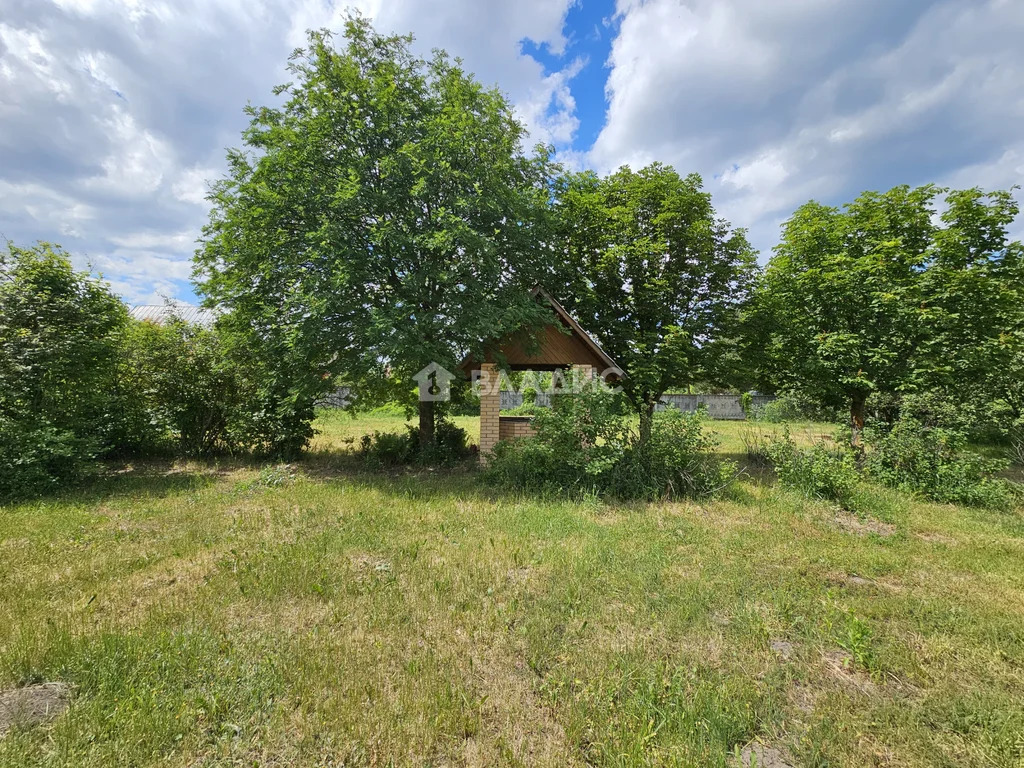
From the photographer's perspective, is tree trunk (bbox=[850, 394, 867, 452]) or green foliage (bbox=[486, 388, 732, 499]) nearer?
green foliage (bbox=[486, 388, 732, 499])

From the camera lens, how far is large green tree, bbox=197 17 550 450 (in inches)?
304

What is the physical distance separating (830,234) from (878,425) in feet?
15.3

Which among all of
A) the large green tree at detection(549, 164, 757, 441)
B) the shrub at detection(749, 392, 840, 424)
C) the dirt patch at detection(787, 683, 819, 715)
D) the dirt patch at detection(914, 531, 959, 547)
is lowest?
the dirt patch at detection(914, 531, 959, 547)

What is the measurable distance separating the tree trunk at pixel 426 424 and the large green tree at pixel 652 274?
15.3 ft

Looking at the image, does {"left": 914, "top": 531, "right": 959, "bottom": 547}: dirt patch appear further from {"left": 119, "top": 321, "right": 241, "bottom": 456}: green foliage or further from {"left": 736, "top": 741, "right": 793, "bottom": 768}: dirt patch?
{"left": 119, "top": 321, "right": 241, "bottom": 456}: green foliage

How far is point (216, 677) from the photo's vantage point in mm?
2688

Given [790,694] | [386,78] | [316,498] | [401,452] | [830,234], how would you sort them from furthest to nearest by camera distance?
[401,452], [830,234], [386,78], [316,498], [790,694]

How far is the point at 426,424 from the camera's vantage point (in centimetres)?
1079

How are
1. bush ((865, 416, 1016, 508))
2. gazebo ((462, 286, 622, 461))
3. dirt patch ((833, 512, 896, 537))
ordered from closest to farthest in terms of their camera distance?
dirt patch ((833, 512, 896, 537)), bush ((865, 416, 1016, 508)), gazebo ((462, 286, 622, 461))

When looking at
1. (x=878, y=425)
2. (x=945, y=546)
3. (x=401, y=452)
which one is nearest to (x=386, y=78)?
(x=401, y=452)

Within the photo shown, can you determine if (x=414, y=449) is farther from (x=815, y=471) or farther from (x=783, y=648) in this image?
(x=783, y=648)

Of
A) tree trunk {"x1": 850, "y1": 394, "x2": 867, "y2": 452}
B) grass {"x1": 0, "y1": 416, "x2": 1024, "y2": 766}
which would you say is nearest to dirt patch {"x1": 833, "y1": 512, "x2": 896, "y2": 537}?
grass {"x1": 0, "y1": 416, "x2": 1024, "y2": 766}

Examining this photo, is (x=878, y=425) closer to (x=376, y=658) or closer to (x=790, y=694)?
(x=790, y=694)

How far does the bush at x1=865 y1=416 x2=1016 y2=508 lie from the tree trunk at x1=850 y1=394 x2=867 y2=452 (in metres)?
1.04
